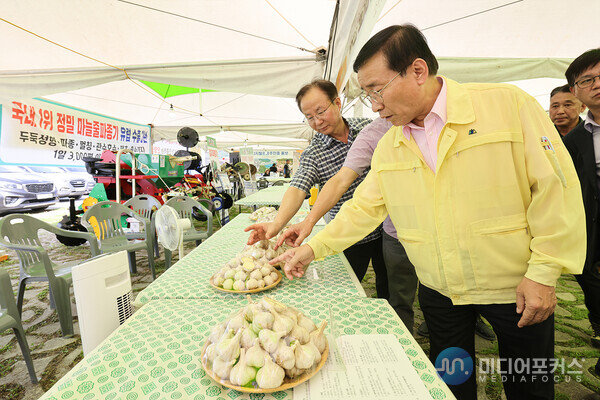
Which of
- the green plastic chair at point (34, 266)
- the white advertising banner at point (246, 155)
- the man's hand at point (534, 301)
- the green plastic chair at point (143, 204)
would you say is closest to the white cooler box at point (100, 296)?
the man's hand at point (534, 301)

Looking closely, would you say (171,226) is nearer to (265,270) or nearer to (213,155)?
(265,270)

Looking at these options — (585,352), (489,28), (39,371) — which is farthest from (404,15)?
(39,371)

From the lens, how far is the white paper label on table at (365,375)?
0.69 m

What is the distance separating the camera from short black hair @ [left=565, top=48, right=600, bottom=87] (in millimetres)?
1600

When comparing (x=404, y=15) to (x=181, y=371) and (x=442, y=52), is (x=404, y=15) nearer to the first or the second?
(x=442, y=52)

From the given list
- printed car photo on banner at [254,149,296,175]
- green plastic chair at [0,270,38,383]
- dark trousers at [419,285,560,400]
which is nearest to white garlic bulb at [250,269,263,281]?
dark trousers at [419,285,560,400]

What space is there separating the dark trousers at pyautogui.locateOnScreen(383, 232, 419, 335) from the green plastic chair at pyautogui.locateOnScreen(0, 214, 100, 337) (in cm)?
272

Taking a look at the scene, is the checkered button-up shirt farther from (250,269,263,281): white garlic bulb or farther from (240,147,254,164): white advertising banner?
(240,147,254,164): white advertising banner

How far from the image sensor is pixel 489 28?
9.87ft

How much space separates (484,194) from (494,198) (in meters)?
0.04

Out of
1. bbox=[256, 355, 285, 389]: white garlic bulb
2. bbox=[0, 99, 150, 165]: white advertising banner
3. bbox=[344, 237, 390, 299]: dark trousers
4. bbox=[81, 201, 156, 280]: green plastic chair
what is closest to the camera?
bbox=[256, 355, 285, 389]: white garlic bulb

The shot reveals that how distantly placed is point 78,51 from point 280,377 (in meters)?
4.49

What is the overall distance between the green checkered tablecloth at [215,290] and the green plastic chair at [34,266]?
1.49 meters

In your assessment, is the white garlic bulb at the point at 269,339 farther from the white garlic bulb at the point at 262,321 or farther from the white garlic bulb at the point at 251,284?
the white garlic bulb at the point at 251,284
